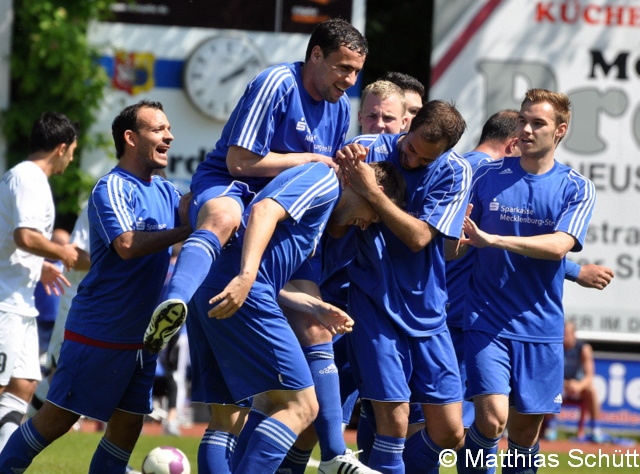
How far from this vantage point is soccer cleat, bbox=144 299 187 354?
514 centimetres

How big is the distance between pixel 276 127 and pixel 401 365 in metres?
1.38

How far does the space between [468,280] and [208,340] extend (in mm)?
2191

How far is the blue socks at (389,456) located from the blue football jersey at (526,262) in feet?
3.63

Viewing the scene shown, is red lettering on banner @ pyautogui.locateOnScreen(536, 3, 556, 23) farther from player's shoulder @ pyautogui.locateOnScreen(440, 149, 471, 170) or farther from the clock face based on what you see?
player's shoulder @ pyautogui.locateOnScreen(440, 149, 471, 170)

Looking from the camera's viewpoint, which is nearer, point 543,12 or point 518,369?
point 518,369

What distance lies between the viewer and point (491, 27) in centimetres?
1427

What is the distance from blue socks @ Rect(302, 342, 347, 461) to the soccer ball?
59.0 inches

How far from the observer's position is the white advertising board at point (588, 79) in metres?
14.2

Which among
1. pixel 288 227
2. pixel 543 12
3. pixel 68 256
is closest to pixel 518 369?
pixel 288 227

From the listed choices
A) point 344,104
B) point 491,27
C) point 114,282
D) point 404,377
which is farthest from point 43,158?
point 491,27

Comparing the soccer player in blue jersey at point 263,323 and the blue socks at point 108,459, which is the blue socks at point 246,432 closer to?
the soccer player in blue jersey at point 263,323

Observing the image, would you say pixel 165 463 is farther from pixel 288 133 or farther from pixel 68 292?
pixel 68 292

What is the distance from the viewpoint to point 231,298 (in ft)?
17.3

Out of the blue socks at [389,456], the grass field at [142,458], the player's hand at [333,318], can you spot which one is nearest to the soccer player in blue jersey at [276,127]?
the player's hand at [333,318]
